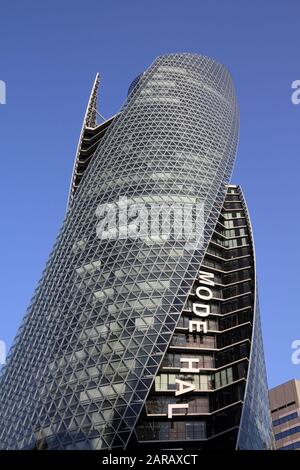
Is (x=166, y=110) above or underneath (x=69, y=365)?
above

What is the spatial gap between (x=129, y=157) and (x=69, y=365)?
38.1m

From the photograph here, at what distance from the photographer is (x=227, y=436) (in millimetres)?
59375

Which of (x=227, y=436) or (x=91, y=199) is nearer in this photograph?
(x=227, y=436)

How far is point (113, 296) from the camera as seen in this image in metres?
69.4

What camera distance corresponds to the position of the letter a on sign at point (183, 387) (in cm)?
6306

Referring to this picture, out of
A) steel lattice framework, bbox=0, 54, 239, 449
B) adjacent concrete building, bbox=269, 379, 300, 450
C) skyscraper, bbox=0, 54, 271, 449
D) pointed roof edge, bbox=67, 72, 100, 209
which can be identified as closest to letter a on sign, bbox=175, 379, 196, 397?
skyscraper, bbox=0, 54, 271, 449

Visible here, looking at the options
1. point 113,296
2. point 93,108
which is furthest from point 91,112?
point 113,296

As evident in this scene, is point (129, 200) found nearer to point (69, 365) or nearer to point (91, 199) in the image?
point (91, 199)

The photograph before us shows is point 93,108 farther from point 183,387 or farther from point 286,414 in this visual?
point 286,414

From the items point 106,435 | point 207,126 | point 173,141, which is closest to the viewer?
point 106,435

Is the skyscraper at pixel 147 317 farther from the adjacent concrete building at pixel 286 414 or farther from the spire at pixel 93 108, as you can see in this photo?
the adjacent concrete building at pixel 286 414

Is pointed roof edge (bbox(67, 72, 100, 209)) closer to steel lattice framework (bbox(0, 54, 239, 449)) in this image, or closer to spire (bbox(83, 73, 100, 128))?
spire (bbox(83, 73, 100, 128))

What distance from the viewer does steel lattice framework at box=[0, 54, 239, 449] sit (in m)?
59.8
